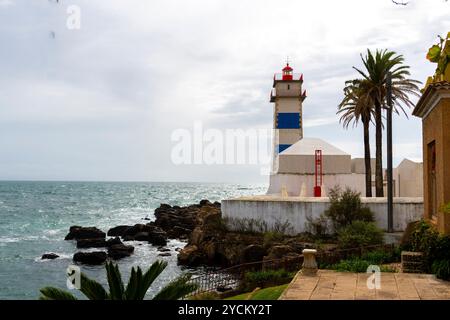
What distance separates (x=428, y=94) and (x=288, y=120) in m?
34.7

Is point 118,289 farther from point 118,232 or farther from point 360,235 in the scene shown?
point 118,232

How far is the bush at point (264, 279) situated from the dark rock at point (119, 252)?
20.1 metres

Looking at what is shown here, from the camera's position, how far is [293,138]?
4759 centimetres

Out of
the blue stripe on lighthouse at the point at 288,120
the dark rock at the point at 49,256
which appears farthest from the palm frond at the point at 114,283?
the blue stripe on lighthouse at the point at 288,120

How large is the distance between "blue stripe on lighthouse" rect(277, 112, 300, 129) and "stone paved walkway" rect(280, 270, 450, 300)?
3580 cm

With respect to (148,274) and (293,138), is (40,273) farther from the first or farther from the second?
(293,138)

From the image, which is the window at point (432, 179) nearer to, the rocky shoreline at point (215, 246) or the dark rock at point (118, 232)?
the rocky shoreline at point (215, 246)

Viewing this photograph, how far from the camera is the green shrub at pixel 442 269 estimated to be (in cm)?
1237

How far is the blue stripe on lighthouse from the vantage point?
48.6 m

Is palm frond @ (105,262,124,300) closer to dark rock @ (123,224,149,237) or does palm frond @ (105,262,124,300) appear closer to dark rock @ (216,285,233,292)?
dark rock @ (216,285,233,292)

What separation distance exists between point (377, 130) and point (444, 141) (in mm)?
17369

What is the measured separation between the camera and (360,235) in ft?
74.8

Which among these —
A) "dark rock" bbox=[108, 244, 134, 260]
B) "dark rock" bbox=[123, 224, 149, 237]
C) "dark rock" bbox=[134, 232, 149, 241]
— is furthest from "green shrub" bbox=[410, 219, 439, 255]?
"dark rock" bbox=[123, 224, 149, 237]
